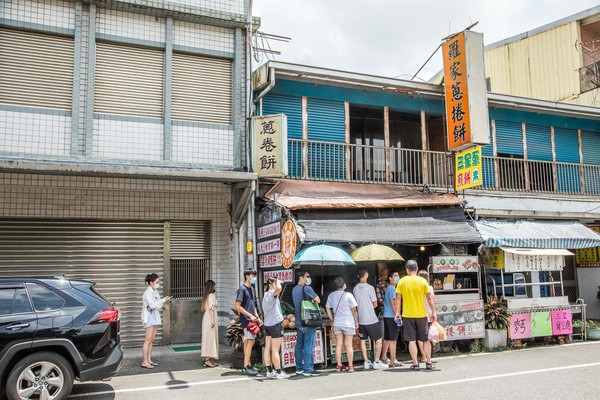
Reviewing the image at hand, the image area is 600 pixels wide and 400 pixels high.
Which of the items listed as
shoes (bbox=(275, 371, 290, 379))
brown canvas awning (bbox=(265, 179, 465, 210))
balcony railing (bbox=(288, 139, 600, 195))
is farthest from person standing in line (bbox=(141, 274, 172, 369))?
balcony railing (bbox=(288, 139, 600, 195))

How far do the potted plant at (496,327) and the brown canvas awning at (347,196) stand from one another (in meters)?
2.65

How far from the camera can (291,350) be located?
937 centimetres

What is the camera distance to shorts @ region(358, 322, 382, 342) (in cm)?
941

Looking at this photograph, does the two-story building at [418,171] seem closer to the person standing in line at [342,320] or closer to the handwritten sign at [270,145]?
the handwritten sign at [270,145]

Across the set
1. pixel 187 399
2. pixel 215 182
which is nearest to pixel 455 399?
pixel 187 399

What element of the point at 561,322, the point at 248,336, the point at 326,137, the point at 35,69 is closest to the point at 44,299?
the point at 248,336

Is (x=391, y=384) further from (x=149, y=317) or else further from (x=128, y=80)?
(x=128, y=80)

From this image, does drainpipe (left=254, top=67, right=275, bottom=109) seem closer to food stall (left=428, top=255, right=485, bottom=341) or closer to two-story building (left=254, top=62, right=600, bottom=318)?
two-story building (left=254, top=62, right=600, bottom=318)

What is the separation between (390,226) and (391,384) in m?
4.05

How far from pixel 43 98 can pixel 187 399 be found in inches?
265

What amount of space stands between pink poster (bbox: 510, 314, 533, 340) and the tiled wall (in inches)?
243

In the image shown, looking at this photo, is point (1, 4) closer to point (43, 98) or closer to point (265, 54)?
point (43, 98)

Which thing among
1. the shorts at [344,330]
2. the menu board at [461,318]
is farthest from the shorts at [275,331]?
the menu board at [461,318]

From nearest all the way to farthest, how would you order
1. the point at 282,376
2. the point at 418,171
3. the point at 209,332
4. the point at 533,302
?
the point at 282,376 < the point at 209,332 < the point at 533,302 < the point at 418,171
